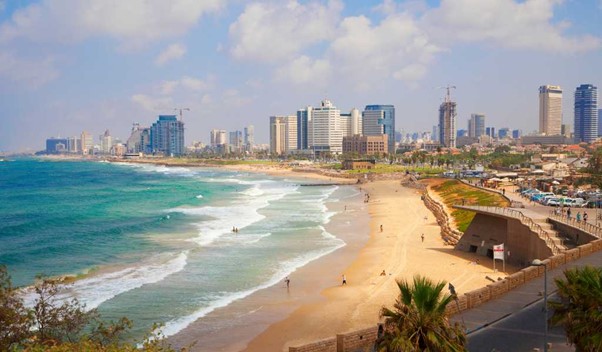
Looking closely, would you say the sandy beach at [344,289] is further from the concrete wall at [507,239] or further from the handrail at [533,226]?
the handrail at [533,226]

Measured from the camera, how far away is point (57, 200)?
92125 mm

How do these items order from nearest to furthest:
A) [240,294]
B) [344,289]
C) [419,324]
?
[419,324] → [240,294] → [344,289]

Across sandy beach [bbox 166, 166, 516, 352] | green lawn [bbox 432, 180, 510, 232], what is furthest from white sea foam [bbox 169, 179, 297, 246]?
green lawn [bbox 432, 180, 510, 232]

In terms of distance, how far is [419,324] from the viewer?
36.8ft

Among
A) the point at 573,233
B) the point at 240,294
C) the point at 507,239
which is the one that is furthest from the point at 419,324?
the point at 507,239

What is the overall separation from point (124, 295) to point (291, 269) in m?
11.3

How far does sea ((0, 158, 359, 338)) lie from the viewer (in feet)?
102

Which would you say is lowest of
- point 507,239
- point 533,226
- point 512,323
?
point 507,239

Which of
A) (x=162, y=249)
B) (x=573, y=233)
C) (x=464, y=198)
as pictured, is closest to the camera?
(x=573, y=233)

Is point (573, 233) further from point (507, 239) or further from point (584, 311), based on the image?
point (584, 311)

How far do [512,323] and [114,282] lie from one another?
80.1 feet

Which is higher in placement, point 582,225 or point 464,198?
point 582,225

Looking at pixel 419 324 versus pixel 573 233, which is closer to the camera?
pixel 419 324

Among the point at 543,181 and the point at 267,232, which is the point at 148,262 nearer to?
the point at 267,232
